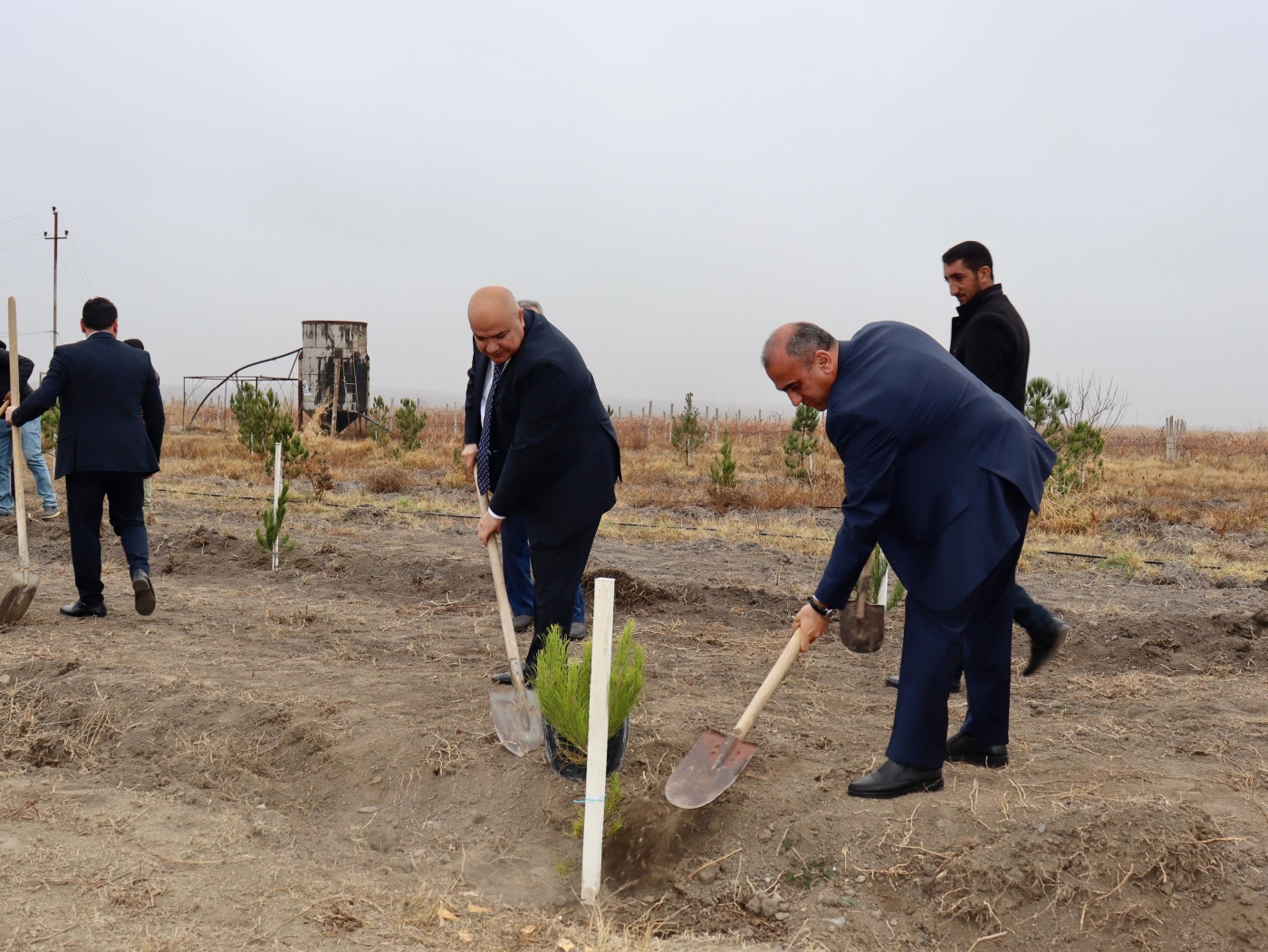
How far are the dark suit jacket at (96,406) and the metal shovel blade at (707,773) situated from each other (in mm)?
3966

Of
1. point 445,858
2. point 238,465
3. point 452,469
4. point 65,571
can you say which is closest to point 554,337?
point 445,858

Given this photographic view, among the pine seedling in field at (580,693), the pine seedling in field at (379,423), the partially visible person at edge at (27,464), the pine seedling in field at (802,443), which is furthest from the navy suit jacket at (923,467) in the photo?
the pine seedling in field at (379,423)

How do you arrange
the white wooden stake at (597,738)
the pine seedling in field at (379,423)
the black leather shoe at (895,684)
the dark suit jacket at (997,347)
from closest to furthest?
the white wooden stake at (597,738) → the dark suit jacket at (997,347) → the black leather shoe at (895,684) → the pine seedling in field at (379,423)

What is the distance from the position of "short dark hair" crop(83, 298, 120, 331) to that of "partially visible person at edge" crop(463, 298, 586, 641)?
2191 mm

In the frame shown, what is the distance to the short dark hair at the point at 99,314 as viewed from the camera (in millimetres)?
5680

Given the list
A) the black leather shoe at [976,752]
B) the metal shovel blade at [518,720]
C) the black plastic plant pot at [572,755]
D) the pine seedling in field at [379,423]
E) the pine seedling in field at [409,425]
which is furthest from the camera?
the pine seedling in field at [379,423]

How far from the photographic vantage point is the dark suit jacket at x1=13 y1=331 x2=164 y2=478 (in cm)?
559

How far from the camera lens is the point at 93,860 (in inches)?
120

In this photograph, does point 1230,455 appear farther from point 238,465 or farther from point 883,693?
point 883,693

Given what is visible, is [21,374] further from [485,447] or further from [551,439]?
[551,439]

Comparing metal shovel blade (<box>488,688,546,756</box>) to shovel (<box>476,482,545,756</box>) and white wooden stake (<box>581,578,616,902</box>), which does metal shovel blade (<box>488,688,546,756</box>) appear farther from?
white wooden stake (<box>581,578,616,902</box>)

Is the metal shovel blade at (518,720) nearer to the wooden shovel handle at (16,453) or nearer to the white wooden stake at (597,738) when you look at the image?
the white wooden stake at (597,738)

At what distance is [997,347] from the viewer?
4.14 meters

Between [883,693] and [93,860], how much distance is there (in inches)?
134
